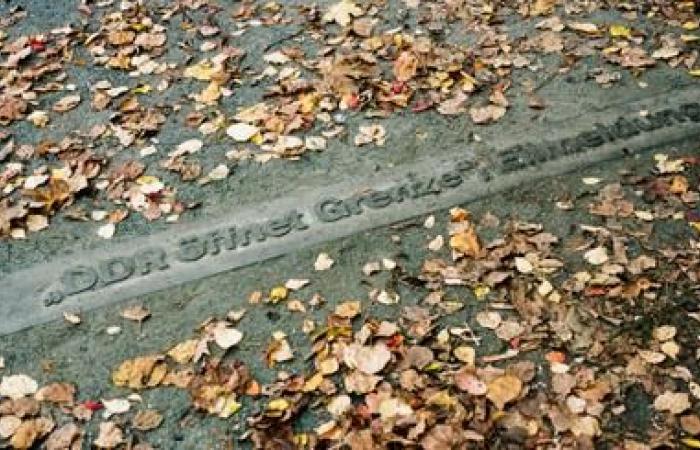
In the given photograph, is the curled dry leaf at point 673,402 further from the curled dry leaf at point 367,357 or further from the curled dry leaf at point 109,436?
the curled dry leaf at point 109,436

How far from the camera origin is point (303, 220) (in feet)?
12.7

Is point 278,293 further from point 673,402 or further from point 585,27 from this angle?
point 585,27

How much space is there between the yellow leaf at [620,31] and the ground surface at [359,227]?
21 mm

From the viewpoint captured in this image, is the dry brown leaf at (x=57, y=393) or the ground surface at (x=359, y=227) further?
the dry brown leaf at (x=57, y=393)

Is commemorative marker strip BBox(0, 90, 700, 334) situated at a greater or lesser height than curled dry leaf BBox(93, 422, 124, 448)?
greater

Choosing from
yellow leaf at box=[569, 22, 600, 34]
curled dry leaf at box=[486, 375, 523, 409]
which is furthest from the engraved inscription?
curled dry leaf at box=[486, 375, 523, 409]

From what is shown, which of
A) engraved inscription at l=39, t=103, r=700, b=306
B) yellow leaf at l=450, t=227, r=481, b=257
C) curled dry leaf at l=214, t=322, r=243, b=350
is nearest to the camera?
curled dry leaf at l=214, t=322, r=243, b=350

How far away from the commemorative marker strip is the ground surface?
28 millimetres

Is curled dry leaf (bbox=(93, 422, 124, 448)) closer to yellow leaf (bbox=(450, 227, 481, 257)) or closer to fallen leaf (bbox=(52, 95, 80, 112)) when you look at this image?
yellow leaf (bbox=(450, 227, 481, 257))

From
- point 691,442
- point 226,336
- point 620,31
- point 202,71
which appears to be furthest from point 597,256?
point 202,71

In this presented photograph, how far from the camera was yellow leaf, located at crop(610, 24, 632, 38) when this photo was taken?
4.84 metres

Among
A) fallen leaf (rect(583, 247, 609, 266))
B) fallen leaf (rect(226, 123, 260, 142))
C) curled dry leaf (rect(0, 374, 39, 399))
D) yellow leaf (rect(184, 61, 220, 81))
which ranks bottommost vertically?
fallen leaf (rect(583, 247, 609, 266))

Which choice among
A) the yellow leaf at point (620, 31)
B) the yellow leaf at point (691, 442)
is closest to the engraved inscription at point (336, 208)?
the yellow leaf at point (620, 31)

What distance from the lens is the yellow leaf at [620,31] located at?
4844 millimetres
